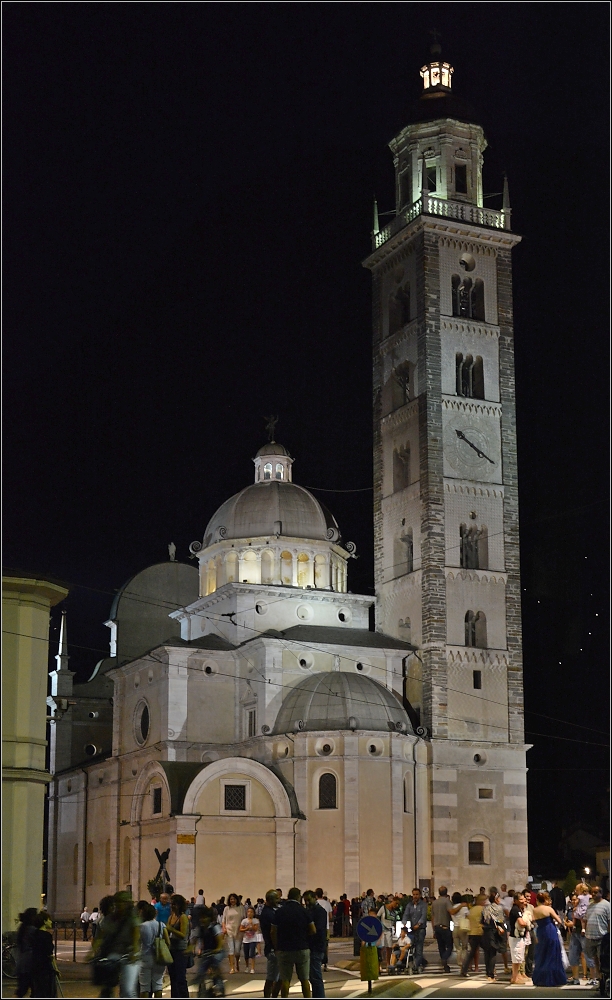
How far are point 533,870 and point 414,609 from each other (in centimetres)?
1889

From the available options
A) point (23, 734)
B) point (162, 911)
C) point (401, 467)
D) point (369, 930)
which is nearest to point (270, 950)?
point (162, 911)

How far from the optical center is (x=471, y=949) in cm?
2670

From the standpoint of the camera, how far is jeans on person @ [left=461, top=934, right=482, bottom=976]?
2658 centimetres

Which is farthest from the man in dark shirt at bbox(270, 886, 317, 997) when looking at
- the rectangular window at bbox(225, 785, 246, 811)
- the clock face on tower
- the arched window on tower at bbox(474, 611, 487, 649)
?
the clock face on tower

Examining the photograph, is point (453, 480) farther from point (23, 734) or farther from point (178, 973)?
point (178, 973)

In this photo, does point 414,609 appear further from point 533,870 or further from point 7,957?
point 7,957

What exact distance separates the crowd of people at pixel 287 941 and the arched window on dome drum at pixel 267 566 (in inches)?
1049

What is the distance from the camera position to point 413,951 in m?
28.8

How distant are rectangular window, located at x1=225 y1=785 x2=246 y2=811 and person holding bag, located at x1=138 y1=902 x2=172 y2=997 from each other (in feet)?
92.3

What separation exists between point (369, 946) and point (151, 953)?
5509 millimetres

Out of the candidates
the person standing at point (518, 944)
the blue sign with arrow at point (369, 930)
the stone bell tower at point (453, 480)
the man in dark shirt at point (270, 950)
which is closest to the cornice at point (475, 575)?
the stone bell tower at point (453, 480)

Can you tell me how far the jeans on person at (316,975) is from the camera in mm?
20625

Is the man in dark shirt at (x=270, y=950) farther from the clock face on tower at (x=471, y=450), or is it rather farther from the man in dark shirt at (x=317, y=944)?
the clock face on tower at (x=471, y=450)

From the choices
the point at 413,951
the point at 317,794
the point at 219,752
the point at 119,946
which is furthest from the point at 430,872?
the point at 119,946
